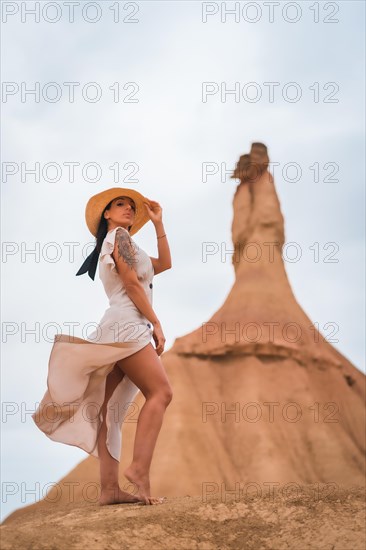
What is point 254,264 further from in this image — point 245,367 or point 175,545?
point 175,545

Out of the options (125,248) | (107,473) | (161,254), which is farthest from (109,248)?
(107,473)

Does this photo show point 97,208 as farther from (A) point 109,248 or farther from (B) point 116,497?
(B) point 116,497

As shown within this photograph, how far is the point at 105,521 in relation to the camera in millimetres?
5098

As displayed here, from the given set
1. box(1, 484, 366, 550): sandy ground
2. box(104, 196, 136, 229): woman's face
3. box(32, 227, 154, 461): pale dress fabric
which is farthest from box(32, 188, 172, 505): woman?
box(1, 484, 366, 550): sandy ground

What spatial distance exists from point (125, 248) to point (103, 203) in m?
0.51

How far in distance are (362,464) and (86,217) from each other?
53.7 feet

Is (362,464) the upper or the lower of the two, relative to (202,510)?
lower

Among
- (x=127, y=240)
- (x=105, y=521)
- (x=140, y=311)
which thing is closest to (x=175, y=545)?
(x=105, y=521)

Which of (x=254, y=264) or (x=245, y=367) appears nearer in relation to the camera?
(x=245, y=367)

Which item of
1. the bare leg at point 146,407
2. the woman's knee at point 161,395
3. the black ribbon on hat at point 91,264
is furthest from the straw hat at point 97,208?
the woman's knee at point 161,395

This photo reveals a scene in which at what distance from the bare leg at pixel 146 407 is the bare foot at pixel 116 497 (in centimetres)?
6

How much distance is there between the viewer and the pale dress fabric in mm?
5750

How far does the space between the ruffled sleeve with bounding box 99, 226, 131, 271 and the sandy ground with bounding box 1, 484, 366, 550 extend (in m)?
1.63

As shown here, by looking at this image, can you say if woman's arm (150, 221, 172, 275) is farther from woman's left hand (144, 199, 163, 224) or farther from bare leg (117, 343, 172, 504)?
bare leg (117, 343, 172, 504)
